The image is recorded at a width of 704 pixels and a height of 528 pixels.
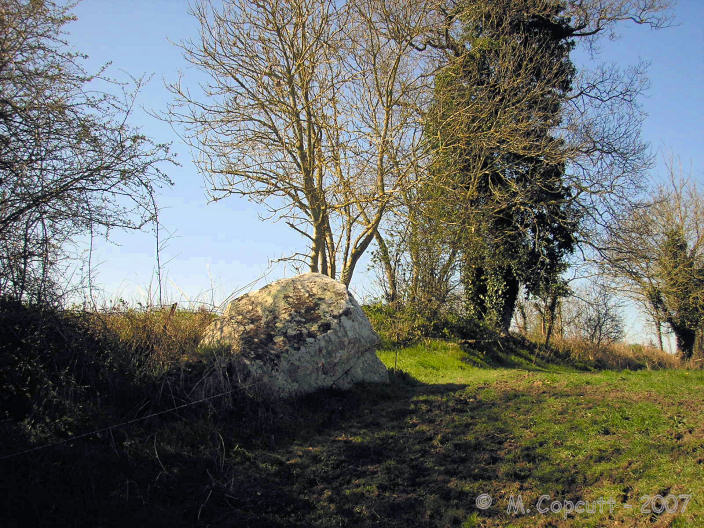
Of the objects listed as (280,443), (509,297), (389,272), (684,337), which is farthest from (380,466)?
→ (684,337)

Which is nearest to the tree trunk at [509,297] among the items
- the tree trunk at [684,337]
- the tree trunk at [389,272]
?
the tree trunk at [389,272]

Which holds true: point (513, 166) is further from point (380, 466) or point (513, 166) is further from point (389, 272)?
point (380, 466)

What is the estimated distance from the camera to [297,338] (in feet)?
26.1

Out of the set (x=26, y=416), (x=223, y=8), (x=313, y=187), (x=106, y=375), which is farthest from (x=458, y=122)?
(x=26, y=416)

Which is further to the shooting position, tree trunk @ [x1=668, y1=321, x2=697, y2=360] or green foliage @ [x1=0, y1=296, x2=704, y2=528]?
tree trunk @ [x1=668, y1=321, x2=697, y2=360]

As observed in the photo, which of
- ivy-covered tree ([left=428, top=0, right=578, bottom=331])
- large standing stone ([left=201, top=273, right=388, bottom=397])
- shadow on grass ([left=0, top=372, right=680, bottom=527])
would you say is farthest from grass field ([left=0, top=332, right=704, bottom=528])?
ivy-covered tree ([left=428, top=0, right=578, bottom=331])

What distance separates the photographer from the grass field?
4918 mm

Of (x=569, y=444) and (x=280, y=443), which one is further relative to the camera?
(x=280, y=443)

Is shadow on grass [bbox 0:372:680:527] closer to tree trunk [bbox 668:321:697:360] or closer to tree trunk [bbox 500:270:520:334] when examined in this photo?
tree trunk [bbox 500:270:520:334]

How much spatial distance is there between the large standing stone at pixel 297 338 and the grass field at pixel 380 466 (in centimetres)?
36

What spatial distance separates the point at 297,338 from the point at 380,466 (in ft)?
8.44

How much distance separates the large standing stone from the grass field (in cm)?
36

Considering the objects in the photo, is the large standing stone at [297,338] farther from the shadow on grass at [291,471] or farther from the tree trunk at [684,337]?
the tree trunk at [684,337]

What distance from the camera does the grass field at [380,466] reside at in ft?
16.1
